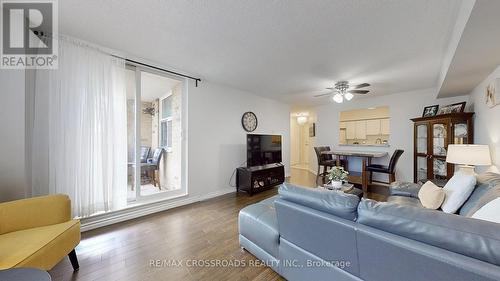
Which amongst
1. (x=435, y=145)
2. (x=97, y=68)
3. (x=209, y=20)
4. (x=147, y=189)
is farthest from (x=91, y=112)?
(x=435, y=145)

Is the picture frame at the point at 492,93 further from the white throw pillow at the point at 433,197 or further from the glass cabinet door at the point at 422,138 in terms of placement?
the white throw pillow at the point at 433,197

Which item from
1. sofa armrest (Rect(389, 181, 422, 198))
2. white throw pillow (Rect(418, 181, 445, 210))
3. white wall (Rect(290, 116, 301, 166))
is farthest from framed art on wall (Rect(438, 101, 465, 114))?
white wall (Rect(290, 116, 301, 166))

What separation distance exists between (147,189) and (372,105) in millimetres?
5860

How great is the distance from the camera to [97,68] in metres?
2.48

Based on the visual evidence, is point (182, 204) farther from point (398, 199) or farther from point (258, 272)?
point (398, 199)

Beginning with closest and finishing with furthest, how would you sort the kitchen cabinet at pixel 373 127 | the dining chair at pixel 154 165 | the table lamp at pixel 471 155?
the table lamp at pixel 471 155 → the dining chair at pixel 154 165 → the kitchen cabinet at pixel 373 127

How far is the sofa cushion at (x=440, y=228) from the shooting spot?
788 millimetres

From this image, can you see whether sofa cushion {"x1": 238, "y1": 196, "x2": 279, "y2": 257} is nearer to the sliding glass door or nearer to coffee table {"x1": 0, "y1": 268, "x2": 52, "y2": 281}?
coffee table {"x1": 0, "y1": 268, "x2": 52, "y2": 281}

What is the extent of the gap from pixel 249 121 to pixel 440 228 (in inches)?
164

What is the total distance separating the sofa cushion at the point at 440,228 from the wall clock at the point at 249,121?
3744 millimetres

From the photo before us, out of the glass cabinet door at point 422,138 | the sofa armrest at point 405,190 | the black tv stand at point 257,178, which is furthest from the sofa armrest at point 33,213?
the glass cabinet door at point 422,138

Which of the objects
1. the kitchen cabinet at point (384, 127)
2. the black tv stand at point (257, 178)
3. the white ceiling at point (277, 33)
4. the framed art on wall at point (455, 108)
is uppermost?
the white ceiling at point (277, 33)

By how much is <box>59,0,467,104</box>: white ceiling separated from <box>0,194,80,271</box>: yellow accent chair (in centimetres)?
186

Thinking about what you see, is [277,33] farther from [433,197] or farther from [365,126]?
[365,126]
